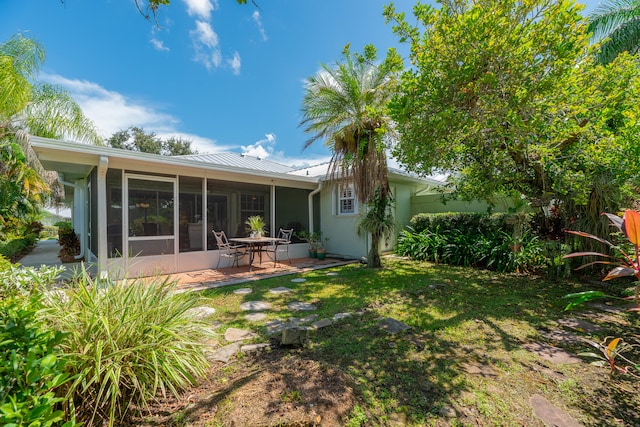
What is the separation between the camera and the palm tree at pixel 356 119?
7309 millimetres

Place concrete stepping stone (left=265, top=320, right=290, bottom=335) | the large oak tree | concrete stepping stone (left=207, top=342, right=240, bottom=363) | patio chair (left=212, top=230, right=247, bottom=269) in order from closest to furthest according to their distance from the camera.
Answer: concrete stepping stone (left=207, top=342, right=240, bottom=363)
concrete stepping stone (left=265, top=320, right=290, bottom=335)
the large oak tree
patio chair (left=212, top=230, right=247, bottom=269)

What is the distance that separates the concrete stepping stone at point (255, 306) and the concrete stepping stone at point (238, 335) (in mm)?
897

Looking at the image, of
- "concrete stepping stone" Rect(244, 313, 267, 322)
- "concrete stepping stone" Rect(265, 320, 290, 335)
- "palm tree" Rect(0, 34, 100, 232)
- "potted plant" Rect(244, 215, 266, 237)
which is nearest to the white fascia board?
"palm tree" Rect(0, 34, 100, 232)

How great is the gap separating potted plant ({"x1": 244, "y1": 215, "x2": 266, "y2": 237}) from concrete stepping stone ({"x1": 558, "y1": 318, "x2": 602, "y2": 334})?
23.4 feet

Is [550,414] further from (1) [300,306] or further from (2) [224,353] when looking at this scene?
(1) [300,306]

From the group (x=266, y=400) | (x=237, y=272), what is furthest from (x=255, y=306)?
(x=237, y=272)

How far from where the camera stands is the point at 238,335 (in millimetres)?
3645

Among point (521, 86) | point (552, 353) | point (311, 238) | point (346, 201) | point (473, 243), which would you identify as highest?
point (521, 86)

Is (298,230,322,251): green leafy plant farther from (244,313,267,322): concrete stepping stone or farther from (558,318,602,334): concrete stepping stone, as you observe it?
(558,318,602,334): concrete stepping stone

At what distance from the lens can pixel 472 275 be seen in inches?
282

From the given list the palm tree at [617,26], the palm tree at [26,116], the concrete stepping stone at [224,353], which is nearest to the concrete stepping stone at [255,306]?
the concrete stepping stone at [224,353]

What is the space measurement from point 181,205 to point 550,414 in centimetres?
805

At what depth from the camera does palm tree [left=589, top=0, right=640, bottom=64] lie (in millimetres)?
9781

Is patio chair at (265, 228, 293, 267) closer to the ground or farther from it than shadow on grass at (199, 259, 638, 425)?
farther from it
